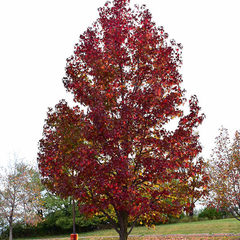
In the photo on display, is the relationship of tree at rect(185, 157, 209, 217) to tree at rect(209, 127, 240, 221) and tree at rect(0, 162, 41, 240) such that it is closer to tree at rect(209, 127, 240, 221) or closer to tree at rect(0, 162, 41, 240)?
tree at rect(209, 127, 240, 221)

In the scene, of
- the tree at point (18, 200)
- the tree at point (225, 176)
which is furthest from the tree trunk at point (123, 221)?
the tree at point (18, 200)

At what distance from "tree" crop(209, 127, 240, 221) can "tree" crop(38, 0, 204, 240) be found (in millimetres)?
7789

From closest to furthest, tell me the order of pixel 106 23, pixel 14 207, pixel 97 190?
1. pixel 97 190
2. pixel 106 23
3. pixel 14 207

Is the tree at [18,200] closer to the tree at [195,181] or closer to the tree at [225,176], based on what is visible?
the tree at [225,176]

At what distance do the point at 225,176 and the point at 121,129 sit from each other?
Answer: 1025 centimetres

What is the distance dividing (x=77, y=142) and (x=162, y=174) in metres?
2.66

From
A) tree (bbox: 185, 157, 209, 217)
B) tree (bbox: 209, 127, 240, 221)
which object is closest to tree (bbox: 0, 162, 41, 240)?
tree (bbox: 209, 127, 240, 221)

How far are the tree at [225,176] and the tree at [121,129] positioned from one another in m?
7.79

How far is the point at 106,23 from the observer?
9469 mm

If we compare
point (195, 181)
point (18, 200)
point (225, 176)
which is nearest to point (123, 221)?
point (195, 181)

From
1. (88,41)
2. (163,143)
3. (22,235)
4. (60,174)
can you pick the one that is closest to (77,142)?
(60,174)

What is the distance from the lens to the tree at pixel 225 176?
15352 mm

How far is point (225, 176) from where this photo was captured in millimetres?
15562

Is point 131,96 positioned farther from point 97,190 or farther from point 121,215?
point 121,215
